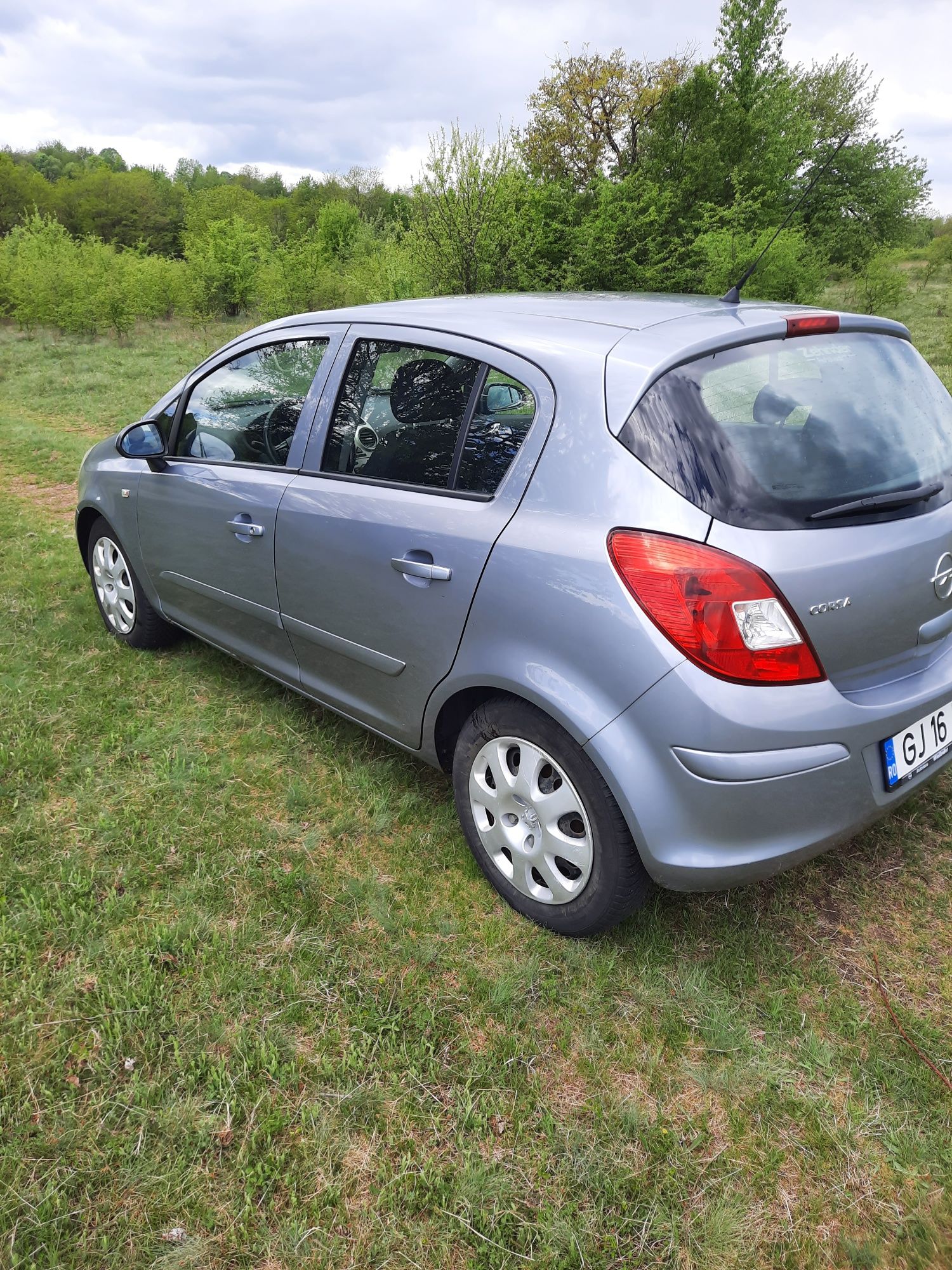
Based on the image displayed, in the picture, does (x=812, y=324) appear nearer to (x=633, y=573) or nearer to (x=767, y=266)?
(x=633, y=573)

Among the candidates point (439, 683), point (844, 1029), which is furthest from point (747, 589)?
point (844, 1029)

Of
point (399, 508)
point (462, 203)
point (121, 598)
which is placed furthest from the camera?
point (462, 203)

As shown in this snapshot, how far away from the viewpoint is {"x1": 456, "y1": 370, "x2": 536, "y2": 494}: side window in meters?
2.10

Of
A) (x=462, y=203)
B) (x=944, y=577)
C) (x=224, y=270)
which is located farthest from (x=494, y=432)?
(x=224, y=270)

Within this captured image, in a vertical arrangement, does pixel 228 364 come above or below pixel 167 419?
above

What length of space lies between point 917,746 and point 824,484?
73cm

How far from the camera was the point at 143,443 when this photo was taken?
340 centimetres

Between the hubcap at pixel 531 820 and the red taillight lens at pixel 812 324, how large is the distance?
1293mm

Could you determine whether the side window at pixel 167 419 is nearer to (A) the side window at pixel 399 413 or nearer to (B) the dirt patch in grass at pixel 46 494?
(A) the side window at pixel 399 413

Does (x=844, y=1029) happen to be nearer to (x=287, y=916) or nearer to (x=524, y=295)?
(x=287, y=916)

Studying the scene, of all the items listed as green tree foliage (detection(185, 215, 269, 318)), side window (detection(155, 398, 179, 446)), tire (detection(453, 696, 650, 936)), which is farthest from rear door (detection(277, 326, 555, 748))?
green tree foliage (detection(185, 215, 269, 318))

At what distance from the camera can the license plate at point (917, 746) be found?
76.4 inches

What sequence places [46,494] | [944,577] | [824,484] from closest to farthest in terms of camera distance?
[824,484] → [944,577] → [46,494]

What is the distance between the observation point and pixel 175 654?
402cm
